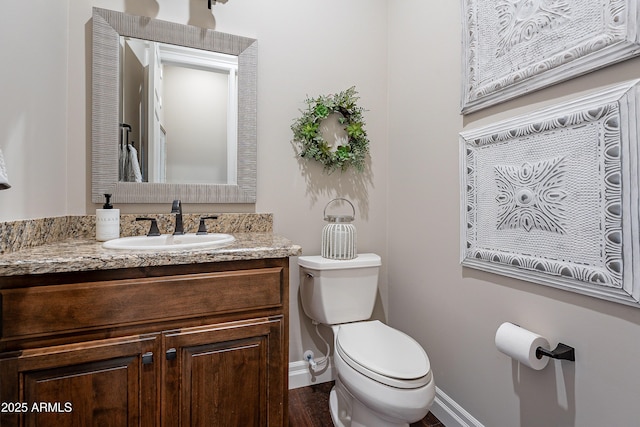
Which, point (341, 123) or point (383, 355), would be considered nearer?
point (383, 355)

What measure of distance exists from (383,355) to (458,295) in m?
0.46

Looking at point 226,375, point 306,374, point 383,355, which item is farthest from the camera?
point 306,374

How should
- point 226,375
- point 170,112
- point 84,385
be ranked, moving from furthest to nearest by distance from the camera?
point 170,112 < point 226,375 < point 84,385

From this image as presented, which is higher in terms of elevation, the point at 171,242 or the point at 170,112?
the point at 170,112

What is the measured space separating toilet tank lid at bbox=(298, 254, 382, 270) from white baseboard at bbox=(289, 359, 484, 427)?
640 millimetres

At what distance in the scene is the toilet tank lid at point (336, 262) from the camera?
61.0 inches

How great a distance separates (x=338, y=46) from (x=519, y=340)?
1.72 metres

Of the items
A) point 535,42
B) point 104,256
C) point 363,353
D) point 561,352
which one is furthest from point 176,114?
point 561,352

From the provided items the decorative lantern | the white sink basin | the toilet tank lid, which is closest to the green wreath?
the decorative lantern

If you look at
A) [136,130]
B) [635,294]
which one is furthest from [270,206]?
[635,294]

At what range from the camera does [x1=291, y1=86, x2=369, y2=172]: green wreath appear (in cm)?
174

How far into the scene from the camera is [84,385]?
3.05 ft

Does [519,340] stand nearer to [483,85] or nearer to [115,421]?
[483,85]

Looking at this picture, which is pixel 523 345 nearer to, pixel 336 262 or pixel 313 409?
pixel 336 262
